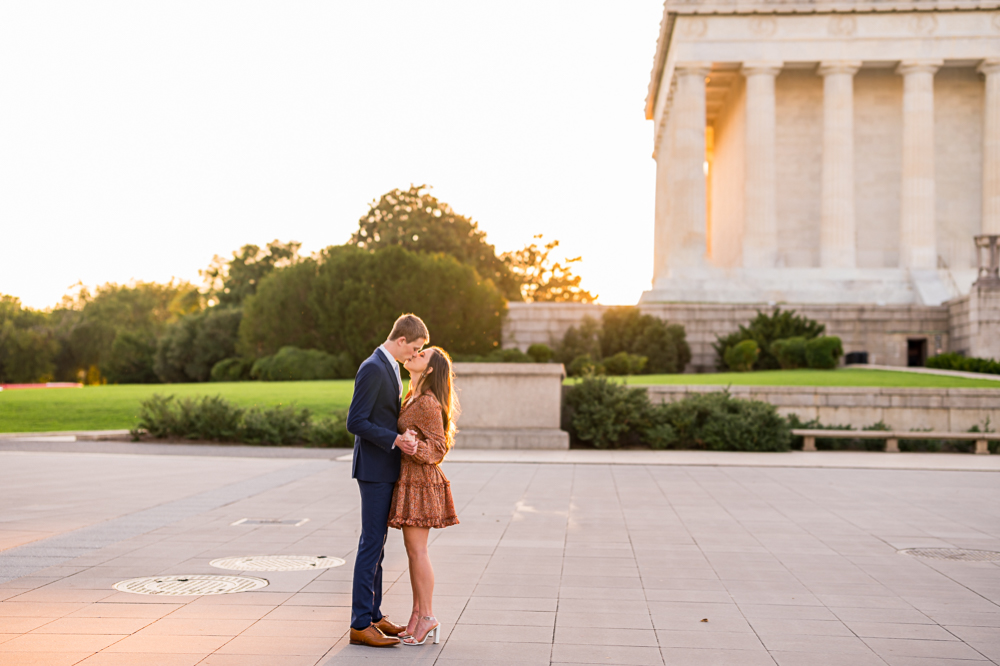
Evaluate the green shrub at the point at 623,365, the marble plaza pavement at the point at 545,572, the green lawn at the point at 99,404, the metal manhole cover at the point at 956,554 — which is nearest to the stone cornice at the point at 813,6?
the green shrub at the point at 623,365

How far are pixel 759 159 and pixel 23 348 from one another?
62214 millimetres

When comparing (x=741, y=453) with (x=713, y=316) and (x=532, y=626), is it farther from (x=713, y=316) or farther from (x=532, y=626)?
(x=713, y=316)

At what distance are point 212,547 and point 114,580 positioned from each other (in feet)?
4.80

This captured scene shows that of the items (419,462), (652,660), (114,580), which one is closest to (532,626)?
(652,660)

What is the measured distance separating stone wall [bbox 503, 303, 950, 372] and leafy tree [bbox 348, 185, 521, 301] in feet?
82.4

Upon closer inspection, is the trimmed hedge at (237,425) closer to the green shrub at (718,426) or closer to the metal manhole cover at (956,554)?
the green shrub at (718,426)

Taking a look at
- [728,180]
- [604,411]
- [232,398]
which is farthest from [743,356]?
[728,180]

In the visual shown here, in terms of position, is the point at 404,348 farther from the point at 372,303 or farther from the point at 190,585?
the point at 372,303

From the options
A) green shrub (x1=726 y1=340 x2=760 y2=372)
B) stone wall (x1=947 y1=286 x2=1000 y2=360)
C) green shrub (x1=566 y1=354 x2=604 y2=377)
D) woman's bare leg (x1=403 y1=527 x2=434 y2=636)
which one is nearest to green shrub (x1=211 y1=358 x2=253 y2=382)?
green shrub (x1=566 y1=354 x2=604 y2=377)

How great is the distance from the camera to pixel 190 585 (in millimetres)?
7102

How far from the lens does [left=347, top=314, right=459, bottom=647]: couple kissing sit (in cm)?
560

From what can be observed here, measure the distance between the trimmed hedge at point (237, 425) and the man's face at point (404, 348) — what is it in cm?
1559

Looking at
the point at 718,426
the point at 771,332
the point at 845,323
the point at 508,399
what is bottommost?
the point at 718,426

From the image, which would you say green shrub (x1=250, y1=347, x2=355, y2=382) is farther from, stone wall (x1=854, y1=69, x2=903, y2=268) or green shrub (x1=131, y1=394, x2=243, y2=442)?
stone wall (x1=854, y1=69, x2=903, y2=268)
